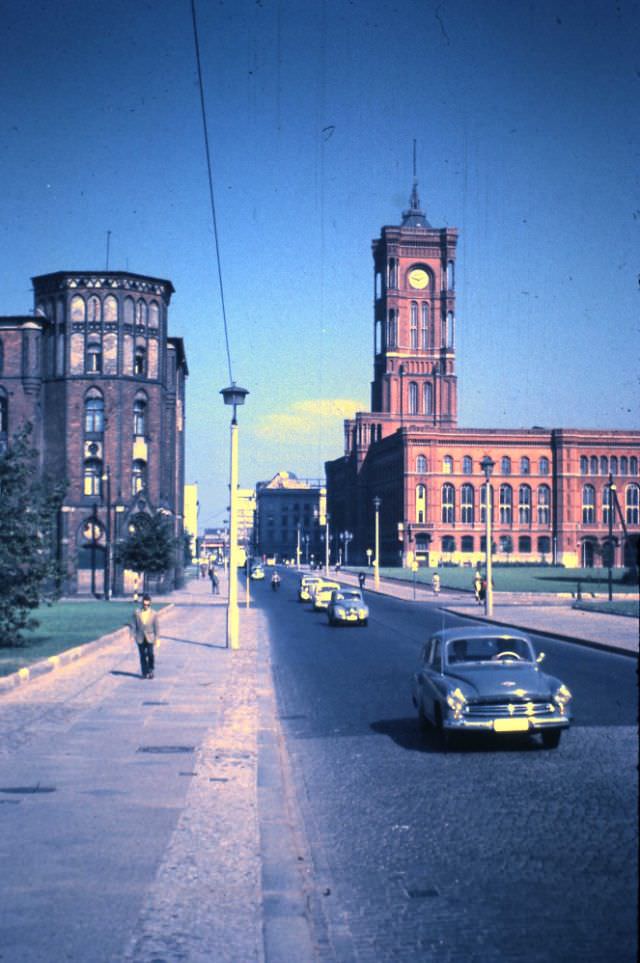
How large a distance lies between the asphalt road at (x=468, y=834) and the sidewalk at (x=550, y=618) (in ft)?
39.7

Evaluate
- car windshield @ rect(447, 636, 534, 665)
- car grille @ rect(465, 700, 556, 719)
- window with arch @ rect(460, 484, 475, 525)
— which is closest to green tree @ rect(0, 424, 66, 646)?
car windshield @ rect(447, 636, 534, 665)

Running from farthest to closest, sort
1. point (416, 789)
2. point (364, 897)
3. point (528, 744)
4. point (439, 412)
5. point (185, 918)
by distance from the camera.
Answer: point (439, 412) → point (528, 744) → point (416, 789) → point (364, 897) → point (185, 918)

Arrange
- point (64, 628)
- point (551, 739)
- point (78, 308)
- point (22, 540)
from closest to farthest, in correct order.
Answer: point (551, 739), point (22, 540), point (64, 628), point (78, 308)

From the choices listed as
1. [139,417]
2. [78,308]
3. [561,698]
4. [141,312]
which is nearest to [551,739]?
[561,698]

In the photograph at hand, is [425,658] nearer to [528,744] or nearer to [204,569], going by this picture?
[528,744]

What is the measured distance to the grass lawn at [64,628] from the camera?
24.5 m

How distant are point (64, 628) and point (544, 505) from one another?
101413 mm

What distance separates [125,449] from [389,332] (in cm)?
9149

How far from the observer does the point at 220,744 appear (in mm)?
13547

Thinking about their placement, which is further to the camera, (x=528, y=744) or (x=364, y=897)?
(x=528, y=744)

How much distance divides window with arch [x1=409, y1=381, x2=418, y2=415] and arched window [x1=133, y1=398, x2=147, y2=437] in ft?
295

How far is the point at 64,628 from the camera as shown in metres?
35.8

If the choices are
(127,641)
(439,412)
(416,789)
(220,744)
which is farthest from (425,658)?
(439,412)

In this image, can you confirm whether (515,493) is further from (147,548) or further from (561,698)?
(561,698)
